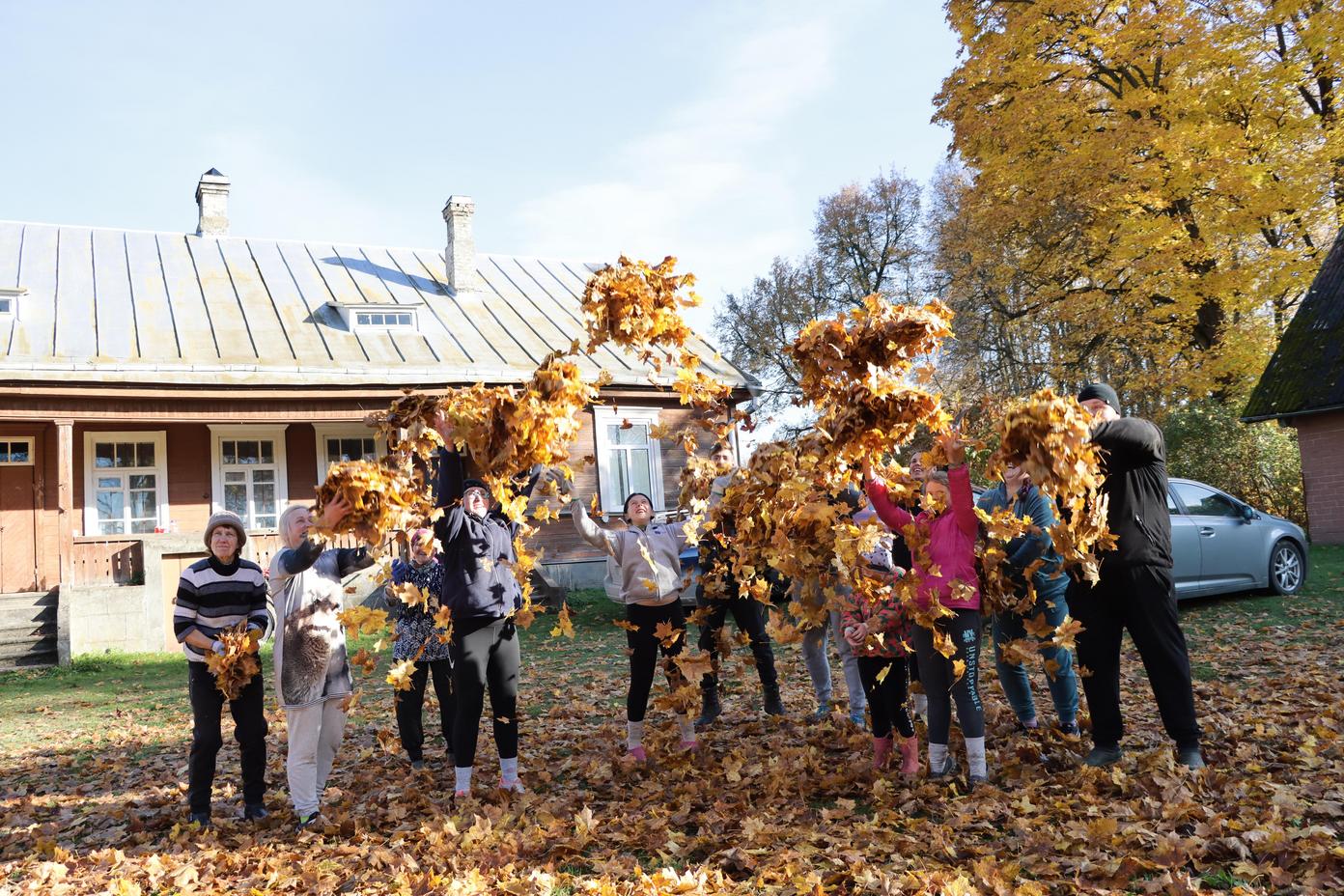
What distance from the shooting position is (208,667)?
18.3ft

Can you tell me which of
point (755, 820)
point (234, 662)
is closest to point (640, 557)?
point (755, 820)

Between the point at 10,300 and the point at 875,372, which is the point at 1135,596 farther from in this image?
the point at 10,300

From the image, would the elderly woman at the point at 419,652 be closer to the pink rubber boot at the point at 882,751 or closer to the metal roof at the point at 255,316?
the pink rubber boot at the point at 882,751

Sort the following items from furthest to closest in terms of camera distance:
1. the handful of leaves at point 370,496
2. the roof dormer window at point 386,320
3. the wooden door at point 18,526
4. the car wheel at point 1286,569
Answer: the roof dormer window at point 386,320
the wooden door at point 18,526
the car wheel at point 1286,569
the handful of leaves at point 370,496

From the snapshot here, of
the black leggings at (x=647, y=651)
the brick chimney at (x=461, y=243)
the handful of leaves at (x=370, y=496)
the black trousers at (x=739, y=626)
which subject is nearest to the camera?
the handful of leaves at (x=370, y=496)

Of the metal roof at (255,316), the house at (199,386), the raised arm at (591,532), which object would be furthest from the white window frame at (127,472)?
the raised arm at (591,532)

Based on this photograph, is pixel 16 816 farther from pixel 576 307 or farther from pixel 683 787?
pixel 576 307

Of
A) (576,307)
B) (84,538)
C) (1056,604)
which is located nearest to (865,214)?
(576,307)

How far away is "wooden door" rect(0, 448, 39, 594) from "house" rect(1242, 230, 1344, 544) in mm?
21208

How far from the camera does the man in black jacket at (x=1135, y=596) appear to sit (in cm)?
505

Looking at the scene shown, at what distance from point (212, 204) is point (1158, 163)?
63.2ft

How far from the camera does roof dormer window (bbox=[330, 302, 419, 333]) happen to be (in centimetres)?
1928

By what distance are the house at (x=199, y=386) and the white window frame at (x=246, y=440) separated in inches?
1.0

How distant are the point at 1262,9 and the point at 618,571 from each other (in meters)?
17.5
